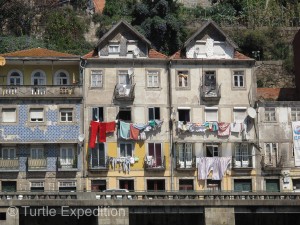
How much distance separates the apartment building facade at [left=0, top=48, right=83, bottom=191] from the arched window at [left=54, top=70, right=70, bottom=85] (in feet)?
7.66

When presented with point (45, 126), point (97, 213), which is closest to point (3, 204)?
point (97, 213)

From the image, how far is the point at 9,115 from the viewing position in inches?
2899

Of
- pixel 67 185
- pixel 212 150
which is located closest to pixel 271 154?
pixel 212 150

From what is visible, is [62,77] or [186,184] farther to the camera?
[62,77]

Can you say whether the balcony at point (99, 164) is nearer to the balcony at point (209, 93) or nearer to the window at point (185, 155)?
the window at point (185, 155)

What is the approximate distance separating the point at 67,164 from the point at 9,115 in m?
5.95

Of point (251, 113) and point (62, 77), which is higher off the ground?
point (62, 77)

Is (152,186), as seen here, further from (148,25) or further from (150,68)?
(148,25)

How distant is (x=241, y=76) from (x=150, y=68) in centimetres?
748

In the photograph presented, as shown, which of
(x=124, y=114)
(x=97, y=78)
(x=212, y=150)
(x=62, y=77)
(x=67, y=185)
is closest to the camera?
(x=67, y=185)

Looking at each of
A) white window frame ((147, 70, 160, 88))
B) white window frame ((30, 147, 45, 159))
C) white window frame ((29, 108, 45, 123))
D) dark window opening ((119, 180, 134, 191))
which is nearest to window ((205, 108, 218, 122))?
white window frame ((147, 70, 160, 88))

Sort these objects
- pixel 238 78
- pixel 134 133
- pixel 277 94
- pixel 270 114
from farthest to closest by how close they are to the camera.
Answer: pixel 277 94, pixel 238 78, pixel 270 114, pixel 134 133

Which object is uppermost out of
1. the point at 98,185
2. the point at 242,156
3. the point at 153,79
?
the point at 153,79

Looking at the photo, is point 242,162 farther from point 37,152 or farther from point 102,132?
point 37,152
